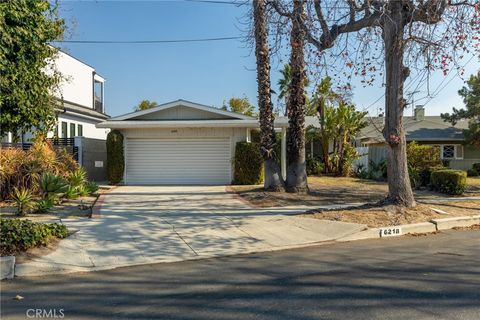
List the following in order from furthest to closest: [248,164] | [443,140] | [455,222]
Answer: [443,140]
[248,164]
[455,222]

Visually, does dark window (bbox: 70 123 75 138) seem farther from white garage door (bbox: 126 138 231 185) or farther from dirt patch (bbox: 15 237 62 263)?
dirt patch (bbox: 15 237 62 263)

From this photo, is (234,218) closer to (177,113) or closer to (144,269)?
(144,269)

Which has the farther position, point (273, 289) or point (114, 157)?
point (114, 157)

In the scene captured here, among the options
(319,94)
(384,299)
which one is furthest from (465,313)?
(319,94)

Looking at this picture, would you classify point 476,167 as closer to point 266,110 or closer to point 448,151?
point 448,151

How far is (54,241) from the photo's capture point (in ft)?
25.4

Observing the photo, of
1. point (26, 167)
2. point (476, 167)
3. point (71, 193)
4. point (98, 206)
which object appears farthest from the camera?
point (476, 167)

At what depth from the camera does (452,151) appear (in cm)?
3166

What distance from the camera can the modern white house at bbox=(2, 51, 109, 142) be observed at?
2273 cm

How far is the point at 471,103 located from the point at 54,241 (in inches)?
1121

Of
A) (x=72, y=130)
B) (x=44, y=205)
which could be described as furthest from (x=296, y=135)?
(x=72, y=130)

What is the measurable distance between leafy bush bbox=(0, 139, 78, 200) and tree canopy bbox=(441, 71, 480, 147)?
81.8ft

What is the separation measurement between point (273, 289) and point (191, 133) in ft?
48.0

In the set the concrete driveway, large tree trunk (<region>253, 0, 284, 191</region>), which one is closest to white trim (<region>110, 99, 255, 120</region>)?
large tree trunk (<region>253, 0, 284, 191</region>)
